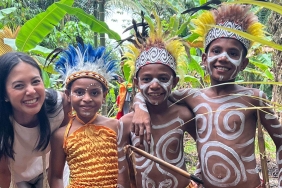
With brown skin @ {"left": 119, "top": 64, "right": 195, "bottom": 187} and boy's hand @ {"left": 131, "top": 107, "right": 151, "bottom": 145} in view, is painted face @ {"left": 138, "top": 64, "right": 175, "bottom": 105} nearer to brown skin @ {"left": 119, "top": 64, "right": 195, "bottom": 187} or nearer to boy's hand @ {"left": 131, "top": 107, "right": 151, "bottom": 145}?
brown skin @ {"left": 119, "top": 64, "right": 195, "bottom": 187}

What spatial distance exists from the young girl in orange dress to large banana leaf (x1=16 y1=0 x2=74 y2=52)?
1444 mm

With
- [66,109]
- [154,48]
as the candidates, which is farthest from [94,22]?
[154,48]

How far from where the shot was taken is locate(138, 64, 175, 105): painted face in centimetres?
224

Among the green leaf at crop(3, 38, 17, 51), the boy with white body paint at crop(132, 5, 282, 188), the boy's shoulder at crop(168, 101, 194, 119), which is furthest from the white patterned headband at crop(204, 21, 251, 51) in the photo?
the green leaf at crop(3, 38, 17, 51)

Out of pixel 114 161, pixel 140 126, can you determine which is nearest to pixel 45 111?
pixel 114 161

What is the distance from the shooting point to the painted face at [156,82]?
2.24m

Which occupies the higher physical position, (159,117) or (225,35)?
(225,35)

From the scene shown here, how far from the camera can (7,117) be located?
2443mm

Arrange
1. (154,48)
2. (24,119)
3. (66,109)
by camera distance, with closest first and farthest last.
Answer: (154,48), (24,119), (66,109)

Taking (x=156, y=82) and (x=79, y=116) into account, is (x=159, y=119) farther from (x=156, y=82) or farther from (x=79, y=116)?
(x=79, y=116)

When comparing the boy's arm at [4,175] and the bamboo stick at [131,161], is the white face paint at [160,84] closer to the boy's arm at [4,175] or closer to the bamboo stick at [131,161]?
the bamboo stick at [131,161]

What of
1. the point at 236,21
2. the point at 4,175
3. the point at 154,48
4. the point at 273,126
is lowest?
the point at 4,175

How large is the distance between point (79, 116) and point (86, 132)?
126mm

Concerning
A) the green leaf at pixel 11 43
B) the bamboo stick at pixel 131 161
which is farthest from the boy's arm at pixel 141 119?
the green leaf at pixel 11 43
